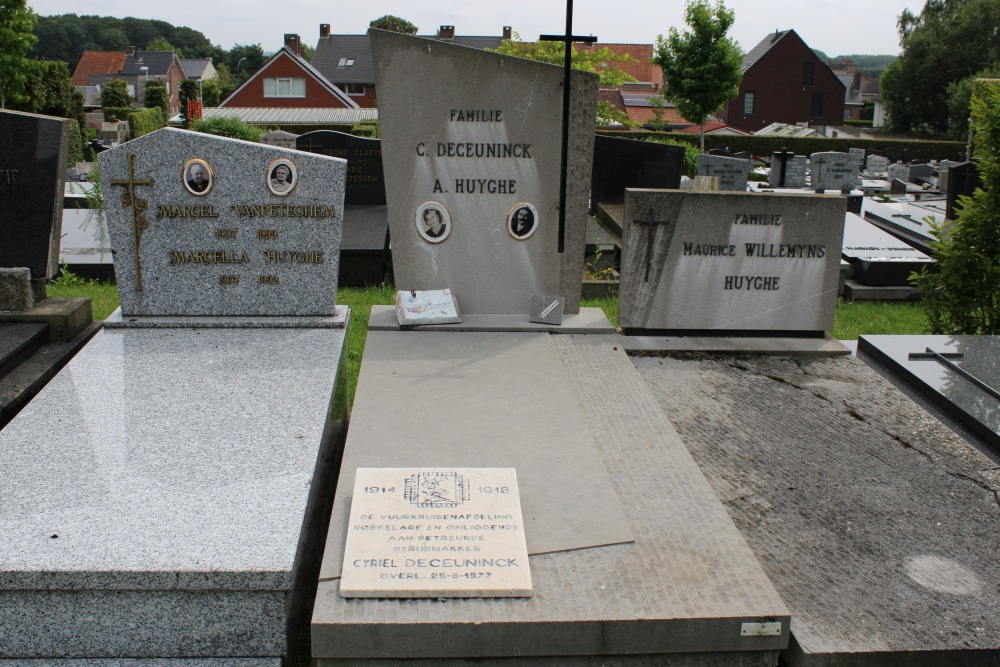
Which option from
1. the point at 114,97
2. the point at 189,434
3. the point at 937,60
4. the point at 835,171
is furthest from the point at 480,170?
the point at 937,60

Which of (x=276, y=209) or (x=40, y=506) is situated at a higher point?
(x=276, y=209)

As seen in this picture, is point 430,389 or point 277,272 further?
point 277,272

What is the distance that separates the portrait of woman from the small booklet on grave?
1.20 metres

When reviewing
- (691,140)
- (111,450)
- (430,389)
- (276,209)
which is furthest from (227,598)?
(691,140)

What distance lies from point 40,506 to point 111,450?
435mm

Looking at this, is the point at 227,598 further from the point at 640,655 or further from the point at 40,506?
the point at 640,655

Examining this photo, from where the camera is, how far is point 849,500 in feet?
10.9

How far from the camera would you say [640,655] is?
7.91 ft

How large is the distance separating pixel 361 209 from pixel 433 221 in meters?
4.77

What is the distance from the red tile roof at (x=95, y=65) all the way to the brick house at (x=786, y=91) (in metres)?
65.0

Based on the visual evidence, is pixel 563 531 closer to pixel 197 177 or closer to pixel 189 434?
pixel 189 434

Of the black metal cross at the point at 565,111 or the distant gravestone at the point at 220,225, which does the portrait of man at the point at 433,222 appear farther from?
the black metal cross at the point at 565,111

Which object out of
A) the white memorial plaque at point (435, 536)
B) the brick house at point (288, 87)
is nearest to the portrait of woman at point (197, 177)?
the white memorial plaque at point (435, 536)

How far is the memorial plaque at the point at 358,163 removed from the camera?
986 cm
